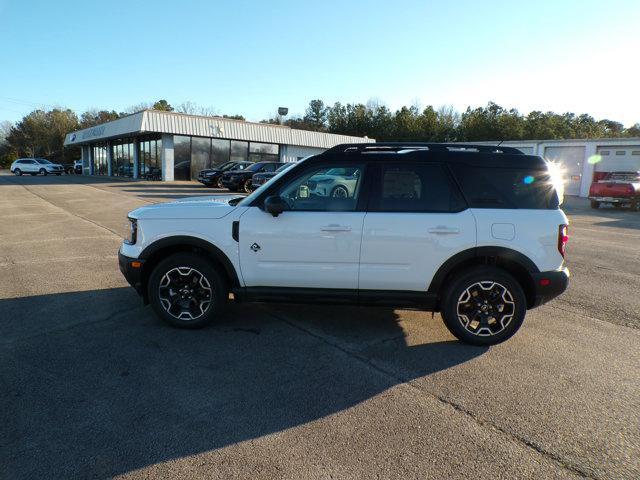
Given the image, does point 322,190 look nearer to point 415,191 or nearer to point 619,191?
point 415,191

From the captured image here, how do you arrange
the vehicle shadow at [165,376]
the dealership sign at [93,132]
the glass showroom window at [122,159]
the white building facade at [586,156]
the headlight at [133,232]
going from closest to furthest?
the vehicle shadow at [165,376] < the headlight at [133,232] < the white building facade at [586,156] < the glass showroom window at [122,159] < the dealership sign at [93,132]

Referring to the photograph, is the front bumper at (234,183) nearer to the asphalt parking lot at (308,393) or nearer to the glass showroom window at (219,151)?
the glass showroom window at (219,151)

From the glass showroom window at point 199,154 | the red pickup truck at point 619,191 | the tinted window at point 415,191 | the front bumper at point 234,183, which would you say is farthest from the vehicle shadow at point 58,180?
the tinted window at point 415,191

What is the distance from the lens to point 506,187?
433cm

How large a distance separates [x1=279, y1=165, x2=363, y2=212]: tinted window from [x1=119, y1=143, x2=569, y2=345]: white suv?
11 millimetres

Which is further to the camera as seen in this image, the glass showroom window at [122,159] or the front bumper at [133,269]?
the glass showroom window at [122,159]

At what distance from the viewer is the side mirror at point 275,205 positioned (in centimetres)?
424

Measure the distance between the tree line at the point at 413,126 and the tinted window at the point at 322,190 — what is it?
5167 centimetres

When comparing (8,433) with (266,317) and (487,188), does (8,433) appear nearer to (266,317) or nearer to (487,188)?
(266,317)

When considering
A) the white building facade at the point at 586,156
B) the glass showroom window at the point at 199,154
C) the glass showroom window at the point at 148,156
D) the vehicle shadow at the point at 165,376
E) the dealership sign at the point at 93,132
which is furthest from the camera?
the dealership sign at the point at 93,132

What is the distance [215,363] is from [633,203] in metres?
23.9

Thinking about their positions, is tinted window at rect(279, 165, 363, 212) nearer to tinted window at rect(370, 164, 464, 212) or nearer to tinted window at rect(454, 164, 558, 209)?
tinted window at rect(370, 164, 464, 212)

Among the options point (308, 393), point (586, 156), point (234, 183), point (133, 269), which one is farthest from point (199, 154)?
point (308, 393)

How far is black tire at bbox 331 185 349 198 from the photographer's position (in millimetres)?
4445
